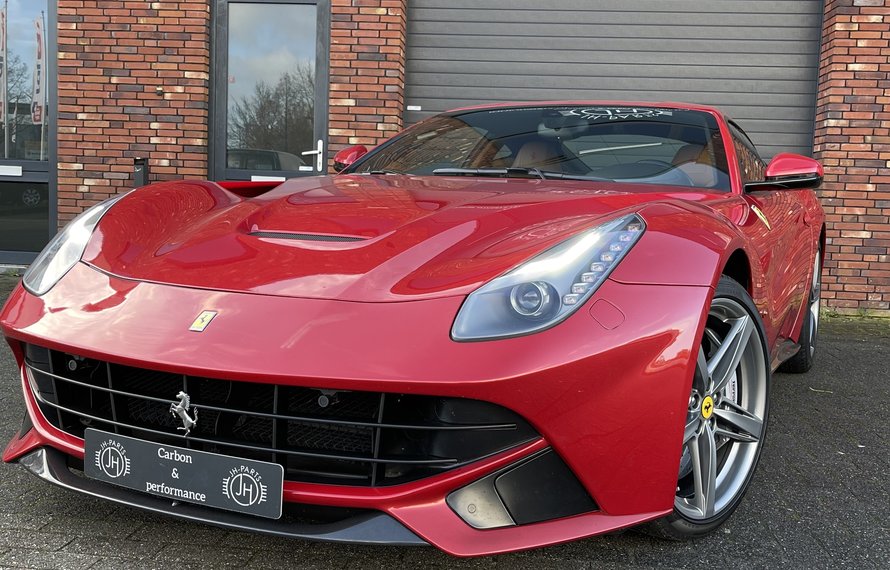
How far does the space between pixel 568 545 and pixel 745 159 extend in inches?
77.0

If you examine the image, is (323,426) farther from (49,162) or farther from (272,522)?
(49,162)

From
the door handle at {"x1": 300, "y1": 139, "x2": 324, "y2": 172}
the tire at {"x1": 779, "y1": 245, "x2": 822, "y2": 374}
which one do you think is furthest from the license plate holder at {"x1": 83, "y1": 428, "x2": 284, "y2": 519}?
the door handle at {"x1": 300, "y1": 139, "x2": 324, "y2": 172}

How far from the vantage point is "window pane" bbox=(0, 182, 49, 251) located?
23.2ft

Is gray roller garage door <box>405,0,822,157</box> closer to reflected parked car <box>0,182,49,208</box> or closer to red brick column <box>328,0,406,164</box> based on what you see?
red brick column <box>328,0,406,164</box>

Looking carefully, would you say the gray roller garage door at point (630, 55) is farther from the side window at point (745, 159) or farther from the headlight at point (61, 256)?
the headlight at point (61, 256)

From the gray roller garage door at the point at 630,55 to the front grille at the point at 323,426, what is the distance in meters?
5.66

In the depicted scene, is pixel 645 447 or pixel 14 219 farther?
pixel 14 219

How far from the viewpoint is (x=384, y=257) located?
1.79 m

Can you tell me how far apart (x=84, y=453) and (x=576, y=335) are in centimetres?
111

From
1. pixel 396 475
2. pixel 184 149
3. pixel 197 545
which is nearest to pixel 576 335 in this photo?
pixel 396 475

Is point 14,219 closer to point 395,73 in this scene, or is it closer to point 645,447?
point 395,73

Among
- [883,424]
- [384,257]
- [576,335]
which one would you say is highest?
[384,257]

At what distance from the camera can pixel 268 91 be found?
22.8ft

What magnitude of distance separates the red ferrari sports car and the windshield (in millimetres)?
622
